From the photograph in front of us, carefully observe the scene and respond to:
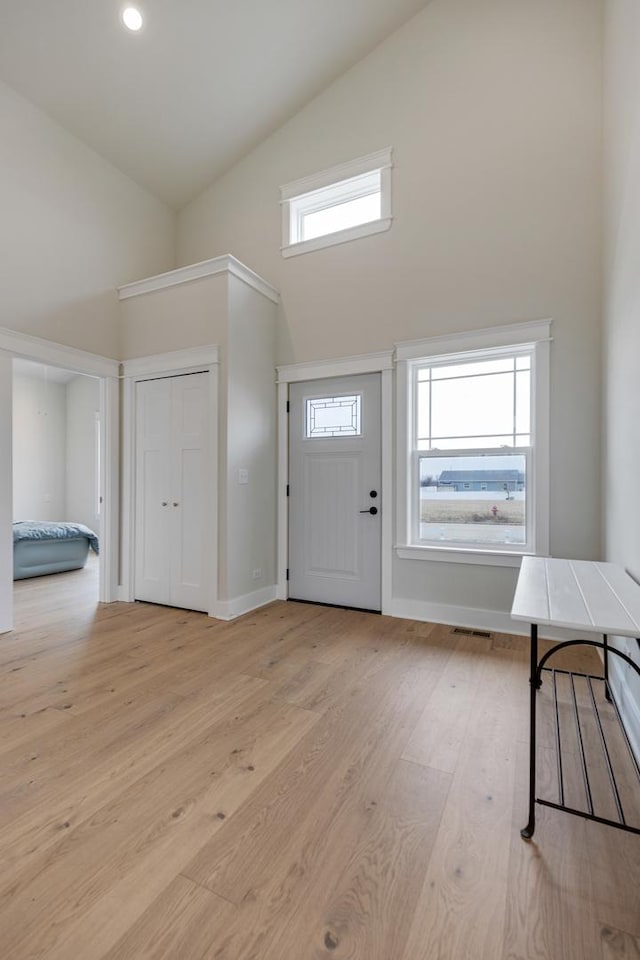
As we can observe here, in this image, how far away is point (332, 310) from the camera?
402cm

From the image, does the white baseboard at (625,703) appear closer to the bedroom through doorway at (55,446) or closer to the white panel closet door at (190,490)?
the white panel closet door at (190,490)

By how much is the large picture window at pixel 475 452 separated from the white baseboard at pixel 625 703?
1057 mm

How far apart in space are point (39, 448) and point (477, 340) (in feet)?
25.7

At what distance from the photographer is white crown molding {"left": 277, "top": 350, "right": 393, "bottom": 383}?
149 inches

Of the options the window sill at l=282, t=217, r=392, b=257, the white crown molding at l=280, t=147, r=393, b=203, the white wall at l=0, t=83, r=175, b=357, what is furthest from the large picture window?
the white wall at l=0, t=83, r=175, b=357

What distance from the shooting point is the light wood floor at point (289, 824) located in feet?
3.72

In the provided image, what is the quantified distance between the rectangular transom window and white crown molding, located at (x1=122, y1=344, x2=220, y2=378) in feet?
4.41

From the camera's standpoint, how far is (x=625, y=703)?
204 cm

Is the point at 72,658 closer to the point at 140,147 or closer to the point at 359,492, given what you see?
the point at 359,492

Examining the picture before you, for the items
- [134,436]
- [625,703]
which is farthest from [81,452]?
[625,703]

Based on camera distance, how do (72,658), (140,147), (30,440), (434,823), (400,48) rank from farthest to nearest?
(30,440) < (140,147) < (400,48) < (72,658) < (434,823)

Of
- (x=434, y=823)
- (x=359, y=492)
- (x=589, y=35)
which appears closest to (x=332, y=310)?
(x=359, y=492)

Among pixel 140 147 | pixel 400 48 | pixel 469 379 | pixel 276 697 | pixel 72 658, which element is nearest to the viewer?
pixel 276 697

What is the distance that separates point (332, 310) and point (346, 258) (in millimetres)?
459
